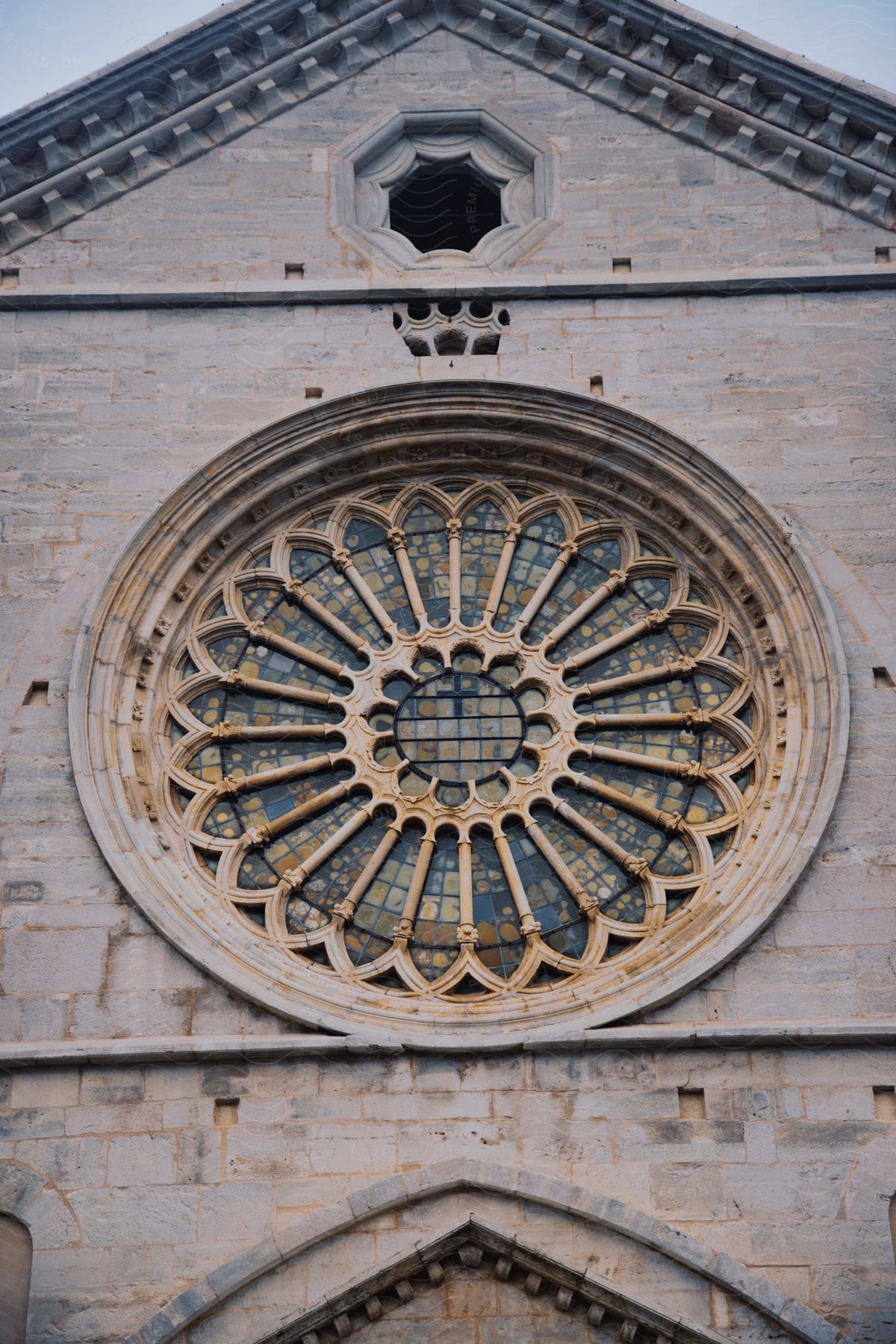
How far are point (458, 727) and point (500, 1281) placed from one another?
4362 millimetres

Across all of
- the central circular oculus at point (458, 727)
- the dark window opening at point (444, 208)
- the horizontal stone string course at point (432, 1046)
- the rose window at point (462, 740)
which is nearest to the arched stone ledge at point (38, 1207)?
the horizontal stone string course at point (432, 1046)

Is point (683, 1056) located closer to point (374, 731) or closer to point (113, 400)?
point (374, 731)

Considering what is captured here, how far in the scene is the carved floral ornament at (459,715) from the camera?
17.5 metres

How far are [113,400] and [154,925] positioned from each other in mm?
4464

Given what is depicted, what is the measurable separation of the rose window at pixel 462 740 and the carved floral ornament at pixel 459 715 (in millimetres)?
24

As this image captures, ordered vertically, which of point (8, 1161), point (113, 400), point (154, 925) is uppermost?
point (113, 400)

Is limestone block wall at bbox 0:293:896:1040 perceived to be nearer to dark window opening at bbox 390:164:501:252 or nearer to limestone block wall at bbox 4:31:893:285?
limestone block wall at bbox 4:31:893:285

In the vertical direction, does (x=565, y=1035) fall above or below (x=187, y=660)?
below

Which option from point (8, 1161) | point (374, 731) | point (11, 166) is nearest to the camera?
point (8, 1161)

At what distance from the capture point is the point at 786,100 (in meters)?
20.4

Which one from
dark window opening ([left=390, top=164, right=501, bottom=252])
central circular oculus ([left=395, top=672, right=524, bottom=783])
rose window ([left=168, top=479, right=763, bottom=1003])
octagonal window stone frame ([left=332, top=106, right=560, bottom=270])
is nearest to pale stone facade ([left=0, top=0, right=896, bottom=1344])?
octagonal window stone frame ([left=332, top=106, right=560, bottom=270])

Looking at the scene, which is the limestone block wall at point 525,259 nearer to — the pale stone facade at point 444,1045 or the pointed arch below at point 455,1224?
the pale stone facade at point 444,1045

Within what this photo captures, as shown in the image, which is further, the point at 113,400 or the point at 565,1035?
the point at 113,400

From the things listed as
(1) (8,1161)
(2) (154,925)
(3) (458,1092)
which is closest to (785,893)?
(3) (458,1092)
